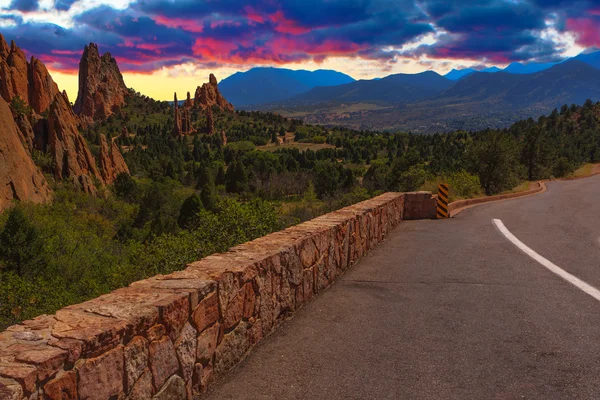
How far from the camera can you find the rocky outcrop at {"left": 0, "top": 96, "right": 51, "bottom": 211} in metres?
62.7

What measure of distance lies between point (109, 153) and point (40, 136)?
44.6 ft

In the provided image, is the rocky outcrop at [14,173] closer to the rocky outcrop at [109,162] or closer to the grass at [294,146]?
the rocky outcrop at [109,162]

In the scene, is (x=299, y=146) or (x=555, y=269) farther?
(x=299, y=146)

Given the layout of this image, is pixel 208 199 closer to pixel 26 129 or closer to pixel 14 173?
pixel 14 173

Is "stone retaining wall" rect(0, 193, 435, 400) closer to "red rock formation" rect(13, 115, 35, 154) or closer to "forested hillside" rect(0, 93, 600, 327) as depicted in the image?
"forested hillside" rect(0, 93, 600, 327)

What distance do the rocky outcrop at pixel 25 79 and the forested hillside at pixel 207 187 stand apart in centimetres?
2203

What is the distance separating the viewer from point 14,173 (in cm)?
6419

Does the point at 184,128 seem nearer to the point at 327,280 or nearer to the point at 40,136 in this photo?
the point at 40,136

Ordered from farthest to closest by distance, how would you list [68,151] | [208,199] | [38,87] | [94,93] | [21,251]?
[94,93] → [38,87] → [68,151] → [208,199] → [21,251]

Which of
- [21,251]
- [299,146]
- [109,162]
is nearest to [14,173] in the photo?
[21,251]

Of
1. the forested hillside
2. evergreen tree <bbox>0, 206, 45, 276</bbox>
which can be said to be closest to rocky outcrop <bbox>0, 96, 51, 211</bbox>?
the forested hillside

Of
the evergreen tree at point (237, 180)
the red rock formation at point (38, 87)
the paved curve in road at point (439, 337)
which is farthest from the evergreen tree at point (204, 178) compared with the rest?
the paved curve in road at point (439, 337)

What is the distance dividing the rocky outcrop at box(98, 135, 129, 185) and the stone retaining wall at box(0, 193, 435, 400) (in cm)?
9921

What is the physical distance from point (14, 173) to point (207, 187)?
28670mm
